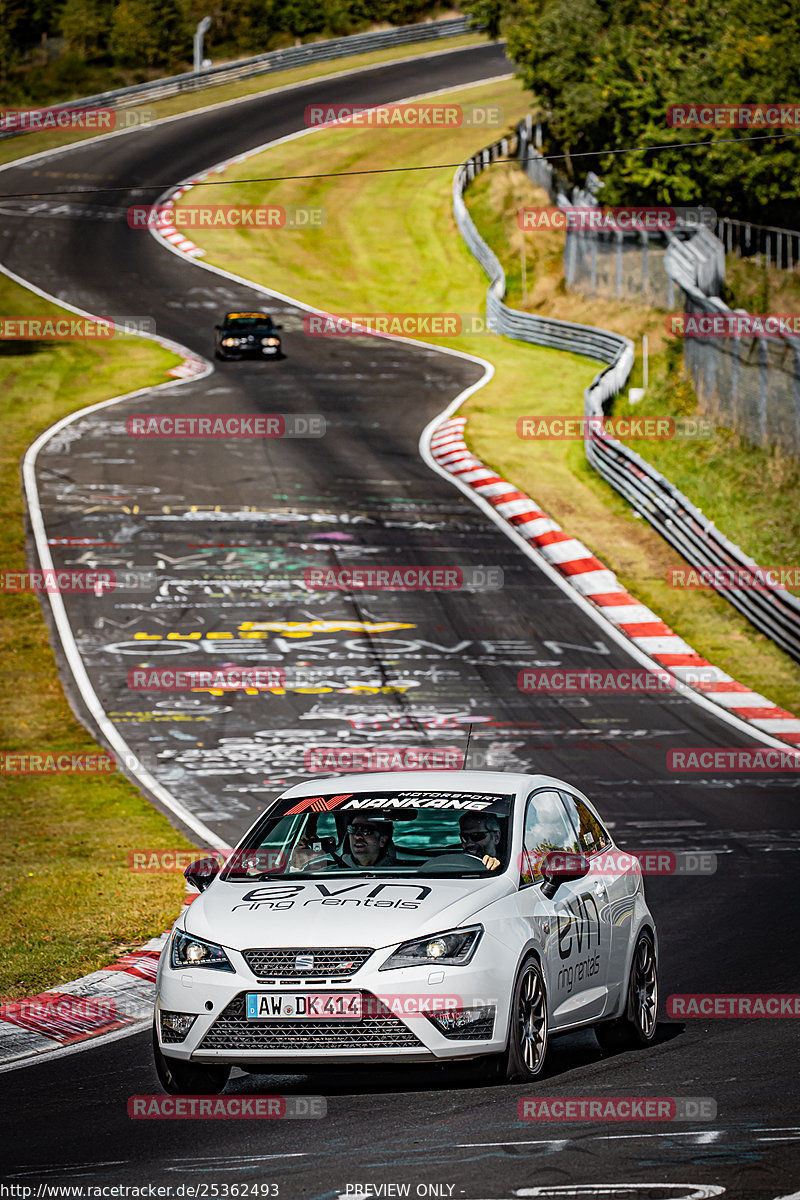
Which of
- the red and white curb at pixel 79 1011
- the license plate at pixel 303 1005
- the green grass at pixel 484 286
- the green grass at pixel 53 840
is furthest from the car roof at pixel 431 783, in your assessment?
the green grass at pixel 484 286

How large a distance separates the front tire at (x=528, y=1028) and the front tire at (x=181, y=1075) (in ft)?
4.73

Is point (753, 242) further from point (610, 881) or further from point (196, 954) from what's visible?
point (196, 954)

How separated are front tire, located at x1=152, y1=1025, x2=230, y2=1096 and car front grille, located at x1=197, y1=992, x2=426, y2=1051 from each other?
383 mm

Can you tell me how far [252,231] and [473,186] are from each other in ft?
28.8

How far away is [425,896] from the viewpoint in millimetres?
8297

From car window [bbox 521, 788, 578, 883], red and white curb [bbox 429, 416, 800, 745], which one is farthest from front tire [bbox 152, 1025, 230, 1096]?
red and white curb [bbox 429, 416, 800, 745]

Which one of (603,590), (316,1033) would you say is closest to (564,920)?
(316,1033)

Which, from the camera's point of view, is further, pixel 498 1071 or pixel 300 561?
pixel 300 561

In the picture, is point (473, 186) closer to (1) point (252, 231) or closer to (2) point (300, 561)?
(1) point (252, 231)

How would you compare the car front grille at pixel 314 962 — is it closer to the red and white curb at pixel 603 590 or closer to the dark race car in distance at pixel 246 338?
the red and white curb at pixel 603 590

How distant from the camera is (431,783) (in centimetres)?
940

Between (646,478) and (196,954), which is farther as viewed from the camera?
(646,478)

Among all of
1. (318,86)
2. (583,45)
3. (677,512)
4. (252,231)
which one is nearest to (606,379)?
(677,512)

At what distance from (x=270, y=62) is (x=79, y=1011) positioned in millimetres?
77880
